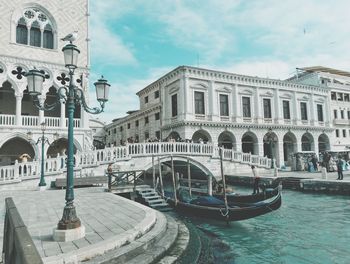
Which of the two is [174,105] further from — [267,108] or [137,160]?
[137,160]

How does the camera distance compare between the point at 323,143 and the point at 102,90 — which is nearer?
the point at 102,90

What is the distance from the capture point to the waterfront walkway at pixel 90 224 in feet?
13.9

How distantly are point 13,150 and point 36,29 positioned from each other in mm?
7819

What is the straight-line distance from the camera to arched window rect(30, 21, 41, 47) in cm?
1747

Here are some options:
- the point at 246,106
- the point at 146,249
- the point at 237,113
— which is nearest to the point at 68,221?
the point at 146,249

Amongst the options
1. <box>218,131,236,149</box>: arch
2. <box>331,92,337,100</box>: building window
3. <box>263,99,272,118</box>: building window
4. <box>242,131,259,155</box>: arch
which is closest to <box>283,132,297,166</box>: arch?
<box>263,99,272,118</box>: building window

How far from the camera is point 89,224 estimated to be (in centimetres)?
601

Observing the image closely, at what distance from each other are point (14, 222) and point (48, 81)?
54.5 feet

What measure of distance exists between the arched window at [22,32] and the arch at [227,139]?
16902mm

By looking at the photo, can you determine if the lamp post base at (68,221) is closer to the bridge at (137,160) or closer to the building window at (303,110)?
the bridge at (137,160)

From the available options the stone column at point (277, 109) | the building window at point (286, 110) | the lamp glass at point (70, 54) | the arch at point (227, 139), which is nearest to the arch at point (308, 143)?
the building window at point (286, 110)

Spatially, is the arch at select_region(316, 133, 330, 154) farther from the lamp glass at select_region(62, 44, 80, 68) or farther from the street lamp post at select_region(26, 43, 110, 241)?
the lamp glass at select_region(62, 44, 80, 68)

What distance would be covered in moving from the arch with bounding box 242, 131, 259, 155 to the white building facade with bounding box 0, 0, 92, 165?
15576mm

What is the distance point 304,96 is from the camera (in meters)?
30.3
